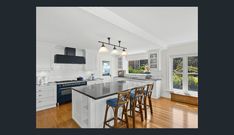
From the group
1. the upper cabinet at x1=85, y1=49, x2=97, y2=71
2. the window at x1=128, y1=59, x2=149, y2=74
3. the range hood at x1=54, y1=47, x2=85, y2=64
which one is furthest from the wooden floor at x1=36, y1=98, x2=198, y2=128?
the window at x1=128, y1=59, x2=149, y2=74

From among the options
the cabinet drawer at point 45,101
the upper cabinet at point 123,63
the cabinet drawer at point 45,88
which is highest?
the upper cabinet at point 123,63

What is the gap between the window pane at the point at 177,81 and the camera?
430 centimetres

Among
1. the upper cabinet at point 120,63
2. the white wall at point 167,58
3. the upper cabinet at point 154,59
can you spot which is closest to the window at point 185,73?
the white wall at point 167,58

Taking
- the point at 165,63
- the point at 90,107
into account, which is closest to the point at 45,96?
the point at 90,107

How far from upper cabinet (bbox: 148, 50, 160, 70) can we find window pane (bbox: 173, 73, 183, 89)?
2.83 feet

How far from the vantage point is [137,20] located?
2.06 m

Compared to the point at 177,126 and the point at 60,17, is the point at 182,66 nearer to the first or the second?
the point at 177,126

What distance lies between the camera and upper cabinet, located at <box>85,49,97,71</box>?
5.06 metres

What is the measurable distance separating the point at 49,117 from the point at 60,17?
2.61 metres

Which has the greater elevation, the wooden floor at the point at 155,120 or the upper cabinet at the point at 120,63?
the upper cabinet at the point at 120,63

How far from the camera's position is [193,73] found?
3969 millimetres

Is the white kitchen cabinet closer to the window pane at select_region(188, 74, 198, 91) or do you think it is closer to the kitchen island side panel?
the kitchen island side panel

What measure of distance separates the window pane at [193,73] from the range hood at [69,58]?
4.65m

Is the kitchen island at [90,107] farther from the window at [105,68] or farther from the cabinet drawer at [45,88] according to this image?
the window at [105,68]
